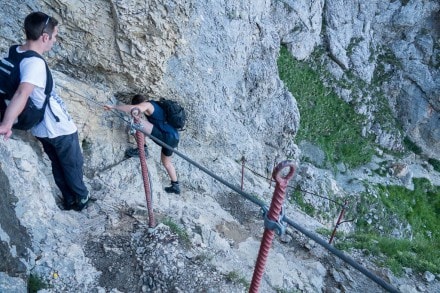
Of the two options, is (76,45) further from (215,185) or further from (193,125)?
(215,185)

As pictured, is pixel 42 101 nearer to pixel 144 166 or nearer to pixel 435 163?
pixel 144 166

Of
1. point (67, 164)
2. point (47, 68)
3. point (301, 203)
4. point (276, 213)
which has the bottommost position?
point (301, 203)

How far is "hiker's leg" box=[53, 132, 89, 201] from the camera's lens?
4.82 meters

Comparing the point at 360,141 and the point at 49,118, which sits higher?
the point at 49,118

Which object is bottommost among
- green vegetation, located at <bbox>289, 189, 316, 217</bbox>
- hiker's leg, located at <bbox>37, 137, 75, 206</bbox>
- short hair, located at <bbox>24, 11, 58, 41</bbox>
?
green vegetation, located at <bbox>289, 189, 316, 217</bbox>

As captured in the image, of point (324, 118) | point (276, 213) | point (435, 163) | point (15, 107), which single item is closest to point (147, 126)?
point (15, 107)

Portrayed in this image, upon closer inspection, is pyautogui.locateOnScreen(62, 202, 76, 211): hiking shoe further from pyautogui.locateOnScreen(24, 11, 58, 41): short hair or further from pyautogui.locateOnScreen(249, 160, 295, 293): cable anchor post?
pyautogui.locateOnScreen(249, 160, 295, 293): cable anchor post

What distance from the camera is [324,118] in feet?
70.2

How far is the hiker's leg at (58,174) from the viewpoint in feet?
16.5

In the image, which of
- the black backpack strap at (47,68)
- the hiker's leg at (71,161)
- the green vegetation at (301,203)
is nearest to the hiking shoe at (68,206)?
the hiker's leg at (71,161)

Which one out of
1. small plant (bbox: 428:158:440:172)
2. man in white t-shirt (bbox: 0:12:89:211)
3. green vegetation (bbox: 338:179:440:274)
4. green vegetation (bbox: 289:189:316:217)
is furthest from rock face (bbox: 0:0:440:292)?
small plant (bbox: 428:158:440:172)

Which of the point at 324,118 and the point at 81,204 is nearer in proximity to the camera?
the point at 81,204

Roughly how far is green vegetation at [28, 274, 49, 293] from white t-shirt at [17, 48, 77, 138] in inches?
65.1

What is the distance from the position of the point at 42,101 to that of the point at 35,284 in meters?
1.97
